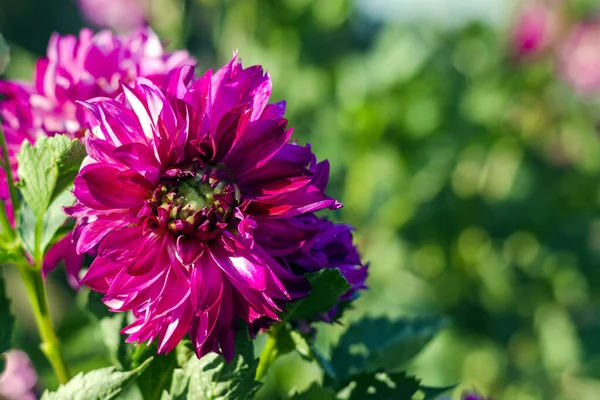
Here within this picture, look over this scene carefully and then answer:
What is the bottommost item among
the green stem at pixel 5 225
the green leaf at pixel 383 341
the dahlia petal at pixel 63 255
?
the green leaf at pixel 383 341

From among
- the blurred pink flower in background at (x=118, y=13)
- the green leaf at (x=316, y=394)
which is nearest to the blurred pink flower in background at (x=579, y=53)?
the blurred pink flower in background at (x=118, y=13)

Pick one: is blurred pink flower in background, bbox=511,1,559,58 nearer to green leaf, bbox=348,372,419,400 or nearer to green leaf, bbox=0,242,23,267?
green leaf, bbox=348,372,419,400

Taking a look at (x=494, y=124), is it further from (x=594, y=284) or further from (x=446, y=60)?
(x=594, y=284)

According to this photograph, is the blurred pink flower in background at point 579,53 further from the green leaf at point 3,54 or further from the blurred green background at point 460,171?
the green leaf at point 3,54

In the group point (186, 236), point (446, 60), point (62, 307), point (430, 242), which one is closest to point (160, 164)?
point (186, 236)

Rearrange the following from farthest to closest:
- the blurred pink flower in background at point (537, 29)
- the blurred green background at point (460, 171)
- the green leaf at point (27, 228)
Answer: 1. the blurred pink flower in background at point (537, 29)
2. the blurred green background at point (460, 171)
3. the green leaf at point (27, 228)

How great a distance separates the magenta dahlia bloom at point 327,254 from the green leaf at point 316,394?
69 mm

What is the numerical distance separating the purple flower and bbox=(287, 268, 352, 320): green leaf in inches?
26.3

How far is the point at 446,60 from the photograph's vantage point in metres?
2.30

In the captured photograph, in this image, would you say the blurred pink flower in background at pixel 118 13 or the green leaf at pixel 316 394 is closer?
the green leaf at pixel 316 394

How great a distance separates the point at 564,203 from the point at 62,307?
1.93 m

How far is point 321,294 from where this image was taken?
57cm

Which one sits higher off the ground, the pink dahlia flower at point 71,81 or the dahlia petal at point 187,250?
the pink dahlia flower at point 71,81

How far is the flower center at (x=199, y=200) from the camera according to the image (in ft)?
1.82
